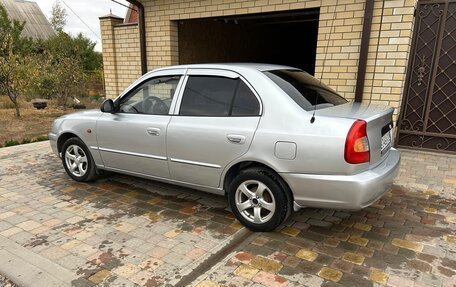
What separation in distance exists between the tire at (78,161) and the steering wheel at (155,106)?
4.02ft

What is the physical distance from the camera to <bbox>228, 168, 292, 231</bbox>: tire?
3.25 m

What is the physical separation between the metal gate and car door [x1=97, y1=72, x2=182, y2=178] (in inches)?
159

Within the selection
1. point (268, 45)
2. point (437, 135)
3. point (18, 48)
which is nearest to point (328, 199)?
point (437, 135)

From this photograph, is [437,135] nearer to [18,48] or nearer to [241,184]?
[241,184]

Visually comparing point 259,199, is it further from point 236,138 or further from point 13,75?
point 13,75

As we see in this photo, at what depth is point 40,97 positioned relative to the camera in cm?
1546

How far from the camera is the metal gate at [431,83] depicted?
5.43 m

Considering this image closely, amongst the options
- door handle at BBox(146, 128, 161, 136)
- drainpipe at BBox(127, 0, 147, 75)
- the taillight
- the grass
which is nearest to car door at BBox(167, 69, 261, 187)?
door handle at BBox(146, 128, 161, 136)

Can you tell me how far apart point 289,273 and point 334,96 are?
204cm

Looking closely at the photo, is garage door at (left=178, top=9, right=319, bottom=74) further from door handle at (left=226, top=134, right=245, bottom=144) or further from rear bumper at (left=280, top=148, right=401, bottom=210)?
rear bumper at (left=280, top=148, right=401, bottom=210)

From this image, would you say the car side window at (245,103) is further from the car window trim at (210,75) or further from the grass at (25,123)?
the grass at (25,123)

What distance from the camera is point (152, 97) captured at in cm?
420

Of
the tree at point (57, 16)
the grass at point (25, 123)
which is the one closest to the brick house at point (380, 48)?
the grass at point (25, 123)

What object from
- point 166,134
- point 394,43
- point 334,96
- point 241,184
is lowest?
point 241,184
